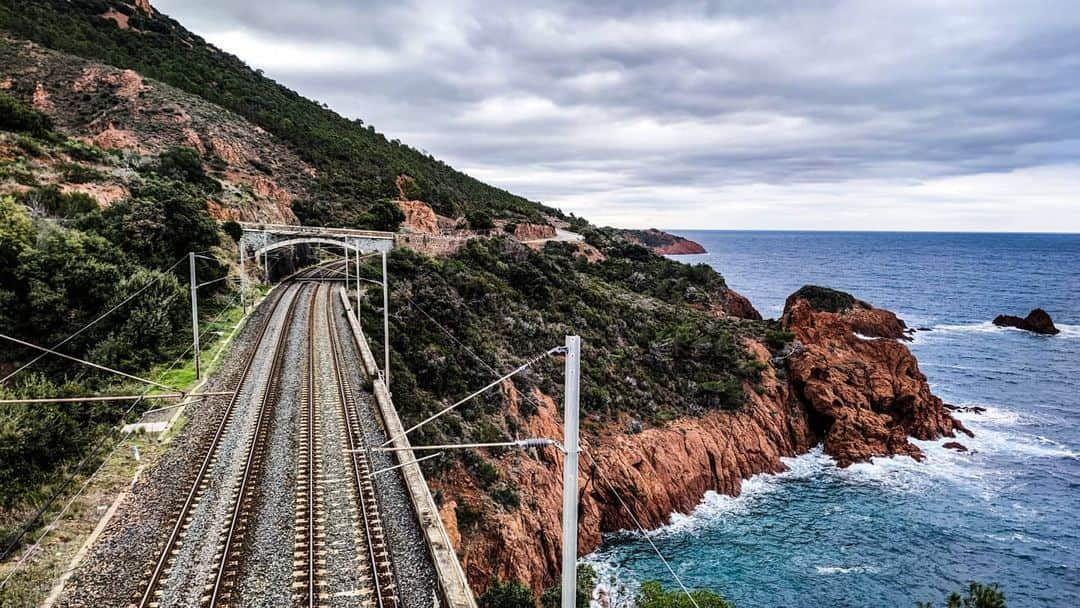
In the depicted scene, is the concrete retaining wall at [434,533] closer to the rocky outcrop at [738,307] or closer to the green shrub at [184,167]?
the green shrub at [184,167]

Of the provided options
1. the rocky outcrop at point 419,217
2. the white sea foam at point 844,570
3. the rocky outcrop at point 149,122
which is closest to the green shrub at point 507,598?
the white sea foam at point 844,570

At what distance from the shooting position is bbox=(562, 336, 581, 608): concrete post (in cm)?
664

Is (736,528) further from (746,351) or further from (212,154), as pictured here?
(212,154)

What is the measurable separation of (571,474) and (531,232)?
6406 centimetres

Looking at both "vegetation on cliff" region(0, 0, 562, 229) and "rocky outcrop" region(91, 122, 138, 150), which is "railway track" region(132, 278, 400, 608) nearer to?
"vegetation on cliff" region(0, 0, 562, 229)

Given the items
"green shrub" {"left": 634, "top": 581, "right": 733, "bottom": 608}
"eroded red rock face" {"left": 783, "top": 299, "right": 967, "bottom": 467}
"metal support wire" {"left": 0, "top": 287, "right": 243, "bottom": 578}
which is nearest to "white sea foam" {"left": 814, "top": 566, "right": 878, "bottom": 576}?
"green shrub" {"left": 634, "top": 581, "right": 733, "bottom": 608}

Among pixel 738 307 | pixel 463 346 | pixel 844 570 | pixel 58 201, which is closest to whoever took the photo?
pixel 844 570

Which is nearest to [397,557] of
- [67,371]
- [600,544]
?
[600,544]

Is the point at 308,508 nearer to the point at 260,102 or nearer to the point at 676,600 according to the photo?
the point at 676,600

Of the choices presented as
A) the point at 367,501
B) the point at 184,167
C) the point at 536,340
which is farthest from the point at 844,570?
the point at 184,167

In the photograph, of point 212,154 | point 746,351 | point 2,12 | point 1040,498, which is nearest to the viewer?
point 1040,498

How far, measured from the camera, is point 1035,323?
232ft

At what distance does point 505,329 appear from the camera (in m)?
34.5

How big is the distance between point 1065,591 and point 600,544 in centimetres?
1921
